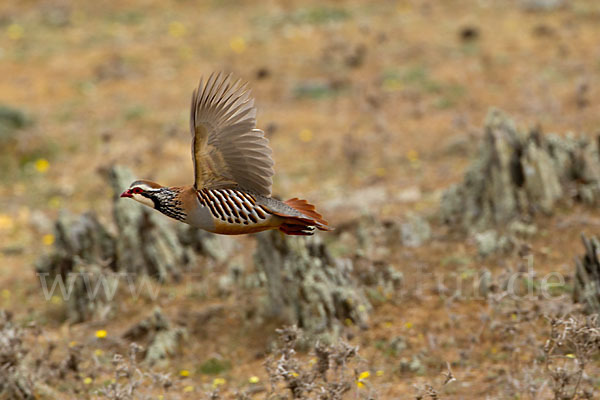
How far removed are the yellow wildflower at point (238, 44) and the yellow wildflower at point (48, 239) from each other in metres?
7.72

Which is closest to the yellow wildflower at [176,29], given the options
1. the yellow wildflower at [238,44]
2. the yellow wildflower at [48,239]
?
the yellow wildflower at [238,44]

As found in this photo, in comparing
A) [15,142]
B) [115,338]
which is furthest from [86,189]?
[115,338]

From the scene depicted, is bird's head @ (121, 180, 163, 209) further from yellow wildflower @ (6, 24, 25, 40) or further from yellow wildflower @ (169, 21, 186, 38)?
yellow wildflower @ (6, 24, 25, 40)

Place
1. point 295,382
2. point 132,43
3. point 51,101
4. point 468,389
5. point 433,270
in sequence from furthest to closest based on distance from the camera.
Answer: point 132,43
point 51,101
point 433,270
point 468,389
point 295,382

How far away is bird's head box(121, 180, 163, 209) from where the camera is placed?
440 centimetres

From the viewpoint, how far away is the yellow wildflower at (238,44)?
1774 cm

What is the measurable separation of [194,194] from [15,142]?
10.3 m

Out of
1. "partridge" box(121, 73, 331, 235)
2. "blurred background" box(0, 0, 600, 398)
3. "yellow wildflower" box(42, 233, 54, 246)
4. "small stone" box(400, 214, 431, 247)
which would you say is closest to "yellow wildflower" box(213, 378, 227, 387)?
"blurred background" box(0, 0, 600, 398)

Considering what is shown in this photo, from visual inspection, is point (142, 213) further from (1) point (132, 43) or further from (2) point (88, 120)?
(1) point (132, 43)

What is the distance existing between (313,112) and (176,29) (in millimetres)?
5858

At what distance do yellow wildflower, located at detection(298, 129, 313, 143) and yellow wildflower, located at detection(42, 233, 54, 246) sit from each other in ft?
14.6

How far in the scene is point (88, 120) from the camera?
49.0ft

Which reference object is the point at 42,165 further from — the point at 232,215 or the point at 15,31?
the point at 232,215

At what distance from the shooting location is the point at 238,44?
18.0m
